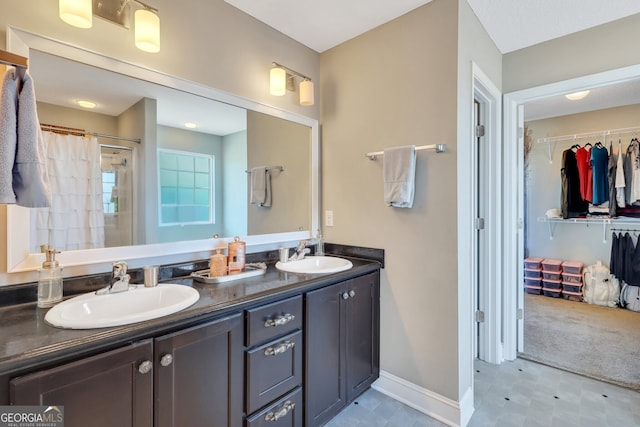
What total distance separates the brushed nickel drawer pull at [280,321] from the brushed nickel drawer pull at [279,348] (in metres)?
0.10

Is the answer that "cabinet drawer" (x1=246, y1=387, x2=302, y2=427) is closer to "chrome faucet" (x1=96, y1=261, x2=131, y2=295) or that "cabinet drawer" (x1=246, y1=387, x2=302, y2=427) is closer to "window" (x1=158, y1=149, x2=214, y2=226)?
"chrome faucet" (x1=96, y1=261, x2=131, y2=295)

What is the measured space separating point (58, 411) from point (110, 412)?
5.4 inches

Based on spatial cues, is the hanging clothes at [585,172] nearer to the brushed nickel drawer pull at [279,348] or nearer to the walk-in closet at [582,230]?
the walk-in closet at [582,230]

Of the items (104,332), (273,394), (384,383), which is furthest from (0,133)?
(384,383)

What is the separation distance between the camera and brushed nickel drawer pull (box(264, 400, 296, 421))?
1.36 m

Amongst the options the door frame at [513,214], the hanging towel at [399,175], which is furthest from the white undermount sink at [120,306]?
the door frame at [513,214]

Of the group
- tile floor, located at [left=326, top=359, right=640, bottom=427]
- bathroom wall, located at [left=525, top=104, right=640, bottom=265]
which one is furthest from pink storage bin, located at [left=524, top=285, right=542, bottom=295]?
tile floor, located at [left=326, top=359, right=640, bottom=427]

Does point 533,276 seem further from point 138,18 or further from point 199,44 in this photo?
point 138,18

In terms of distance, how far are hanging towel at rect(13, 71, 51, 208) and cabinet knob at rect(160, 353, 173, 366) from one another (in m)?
0.67

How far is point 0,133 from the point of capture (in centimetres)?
96

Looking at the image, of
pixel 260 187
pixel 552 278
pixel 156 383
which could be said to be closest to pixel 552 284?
pixel 552 278

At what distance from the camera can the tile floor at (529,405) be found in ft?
5.74

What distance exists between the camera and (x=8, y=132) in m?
0.97

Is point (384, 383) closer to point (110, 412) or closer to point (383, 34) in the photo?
point (110, 412)
